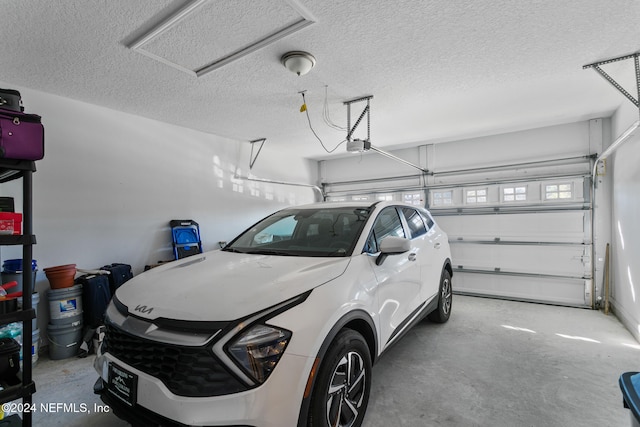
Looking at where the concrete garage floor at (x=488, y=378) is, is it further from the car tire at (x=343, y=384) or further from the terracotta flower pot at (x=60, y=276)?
the terracotta flower pot at (x=60, y=276)

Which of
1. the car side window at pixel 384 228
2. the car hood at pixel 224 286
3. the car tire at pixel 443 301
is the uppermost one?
the car side window at pixel 384 228

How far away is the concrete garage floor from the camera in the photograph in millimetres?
1929

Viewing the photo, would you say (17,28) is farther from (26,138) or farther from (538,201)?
(538,201)

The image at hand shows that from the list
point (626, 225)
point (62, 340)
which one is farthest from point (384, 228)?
point (626, 225)

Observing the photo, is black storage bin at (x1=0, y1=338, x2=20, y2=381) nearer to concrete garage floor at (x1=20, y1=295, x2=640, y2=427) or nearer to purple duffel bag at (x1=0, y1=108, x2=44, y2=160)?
concrete garage floor at (x1=20, y1=295, x2=640, y2=427)

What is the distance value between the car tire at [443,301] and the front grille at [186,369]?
108 inches

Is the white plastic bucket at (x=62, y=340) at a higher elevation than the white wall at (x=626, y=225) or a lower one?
lower

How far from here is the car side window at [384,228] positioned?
2.09 m

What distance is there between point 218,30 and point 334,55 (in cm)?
94

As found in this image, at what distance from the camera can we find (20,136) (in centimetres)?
148

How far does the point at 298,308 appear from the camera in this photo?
4.39 ft

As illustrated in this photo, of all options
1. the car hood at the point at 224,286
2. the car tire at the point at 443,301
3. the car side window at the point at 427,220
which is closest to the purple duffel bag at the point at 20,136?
the car hood at the point at 224,286

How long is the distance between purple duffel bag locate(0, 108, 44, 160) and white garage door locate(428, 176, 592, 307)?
555 cm

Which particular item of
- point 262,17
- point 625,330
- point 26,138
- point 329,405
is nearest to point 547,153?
point 625,330
